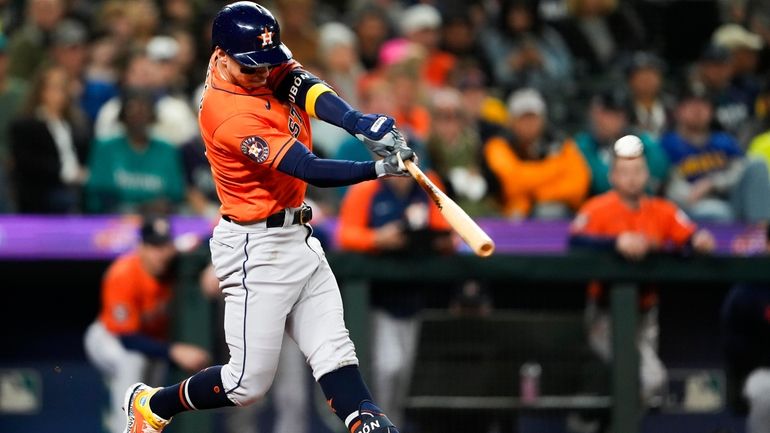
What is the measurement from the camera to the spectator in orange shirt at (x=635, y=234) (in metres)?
7.25

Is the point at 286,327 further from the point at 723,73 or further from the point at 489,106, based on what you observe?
the point at 723,73

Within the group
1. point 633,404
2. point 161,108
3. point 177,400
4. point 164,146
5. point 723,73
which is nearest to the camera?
point 177,400

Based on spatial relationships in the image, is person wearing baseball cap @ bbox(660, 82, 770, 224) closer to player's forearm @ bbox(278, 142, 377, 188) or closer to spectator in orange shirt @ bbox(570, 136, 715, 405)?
spectator in orange shirt @ bbox(570, 136, 715, 405)

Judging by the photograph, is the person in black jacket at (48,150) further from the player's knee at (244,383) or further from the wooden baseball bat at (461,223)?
the wooden baseball bat at (461,223)

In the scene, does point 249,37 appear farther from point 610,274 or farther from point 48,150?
point 48,150

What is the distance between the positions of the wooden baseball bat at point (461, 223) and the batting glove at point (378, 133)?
0.34ft

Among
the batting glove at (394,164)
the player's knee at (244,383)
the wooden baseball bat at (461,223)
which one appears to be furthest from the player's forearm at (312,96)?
the player's knee at (244,383)

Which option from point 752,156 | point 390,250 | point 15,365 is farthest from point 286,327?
point 752,156

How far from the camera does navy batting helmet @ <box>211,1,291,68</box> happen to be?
198 inches

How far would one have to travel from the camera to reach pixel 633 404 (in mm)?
7176

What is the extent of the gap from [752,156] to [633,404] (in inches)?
95.0

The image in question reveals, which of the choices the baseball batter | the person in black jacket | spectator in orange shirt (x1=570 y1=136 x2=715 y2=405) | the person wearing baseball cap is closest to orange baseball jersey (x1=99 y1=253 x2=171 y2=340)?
the person in black jacket

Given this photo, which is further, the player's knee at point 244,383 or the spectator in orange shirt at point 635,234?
the spectator in orange shirt at point 635,234

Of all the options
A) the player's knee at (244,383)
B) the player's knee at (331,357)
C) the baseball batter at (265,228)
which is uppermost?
the baseball batter at (265,228)
